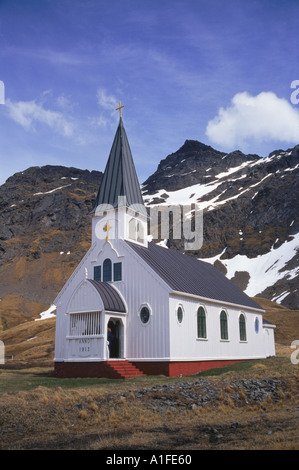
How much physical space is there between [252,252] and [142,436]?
338 ft

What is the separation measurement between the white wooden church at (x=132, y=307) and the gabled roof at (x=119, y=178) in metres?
0.07

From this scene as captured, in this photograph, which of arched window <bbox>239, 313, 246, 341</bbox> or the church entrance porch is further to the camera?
arched window <bbox>239, 313, 246, 341</bbox>

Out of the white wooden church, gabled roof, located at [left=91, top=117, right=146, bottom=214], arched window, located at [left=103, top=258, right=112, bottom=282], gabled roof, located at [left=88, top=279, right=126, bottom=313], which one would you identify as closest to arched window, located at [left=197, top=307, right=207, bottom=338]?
the white wooden church

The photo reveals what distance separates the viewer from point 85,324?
22750 mm

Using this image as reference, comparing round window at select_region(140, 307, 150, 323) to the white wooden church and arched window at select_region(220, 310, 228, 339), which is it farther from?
arched window at select_region(220, 310, 228, 339)

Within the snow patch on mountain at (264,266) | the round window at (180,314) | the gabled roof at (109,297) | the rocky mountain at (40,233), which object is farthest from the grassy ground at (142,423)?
the snow patch on mountain at (264,266)

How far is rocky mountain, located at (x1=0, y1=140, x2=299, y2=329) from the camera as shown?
306ft

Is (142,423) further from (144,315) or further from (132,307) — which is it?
(132,307)

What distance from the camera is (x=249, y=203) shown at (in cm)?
Answer: 12719

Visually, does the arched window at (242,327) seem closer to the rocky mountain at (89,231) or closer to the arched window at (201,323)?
the arched window at (201,323)

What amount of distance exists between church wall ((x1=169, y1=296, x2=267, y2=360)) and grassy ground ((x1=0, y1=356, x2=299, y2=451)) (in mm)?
8725

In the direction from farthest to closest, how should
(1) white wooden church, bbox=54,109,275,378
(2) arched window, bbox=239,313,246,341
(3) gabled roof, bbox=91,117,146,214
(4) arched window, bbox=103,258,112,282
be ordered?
(2) arched window, bbox=239,313,246,341 → (3) gabled roof, bbox=91,117,146,214 → (4) arched window, bbox=103,258,112,282 → (1) white wooden church, bbox=54,109,275,378

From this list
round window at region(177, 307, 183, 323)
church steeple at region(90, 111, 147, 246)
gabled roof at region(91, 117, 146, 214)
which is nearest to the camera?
round window at region(177, 307, 183, 323)

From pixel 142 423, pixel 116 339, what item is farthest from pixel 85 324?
pixel 142 423
